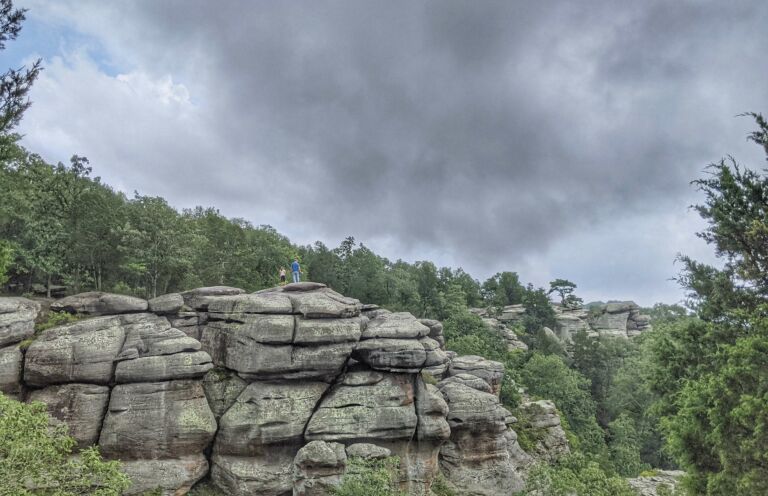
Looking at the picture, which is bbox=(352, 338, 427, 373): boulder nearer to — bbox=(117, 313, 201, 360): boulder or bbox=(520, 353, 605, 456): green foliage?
bbox=(117, 313, 201, 360): boulder

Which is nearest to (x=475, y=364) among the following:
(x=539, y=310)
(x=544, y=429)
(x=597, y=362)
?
(x=544, y=429)

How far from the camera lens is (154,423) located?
2162 cm

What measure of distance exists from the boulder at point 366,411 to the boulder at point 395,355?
0.85 m

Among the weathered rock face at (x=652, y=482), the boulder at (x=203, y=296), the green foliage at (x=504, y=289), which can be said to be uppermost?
the green foliage at (x=504, y=289)

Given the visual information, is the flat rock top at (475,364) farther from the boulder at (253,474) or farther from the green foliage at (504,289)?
the green foliage at (504,289)

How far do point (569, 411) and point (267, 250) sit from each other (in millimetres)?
39246

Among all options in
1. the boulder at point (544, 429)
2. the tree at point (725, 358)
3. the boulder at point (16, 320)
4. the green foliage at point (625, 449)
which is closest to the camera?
the tree at point (725, 358)

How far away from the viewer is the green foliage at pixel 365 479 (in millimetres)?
17891

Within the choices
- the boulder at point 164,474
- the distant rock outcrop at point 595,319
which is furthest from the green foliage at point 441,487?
the distant rock outcrop at point 595,319

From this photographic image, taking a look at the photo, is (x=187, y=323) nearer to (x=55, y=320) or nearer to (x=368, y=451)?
(x=55, y=320)

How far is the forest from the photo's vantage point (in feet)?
52.1

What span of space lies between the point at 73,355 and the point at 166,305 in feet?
17.7

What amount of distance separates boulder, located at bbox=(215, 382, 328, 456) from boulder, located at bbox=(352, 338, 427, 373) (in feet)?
13.3

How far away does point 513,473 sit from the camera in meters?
26.6
